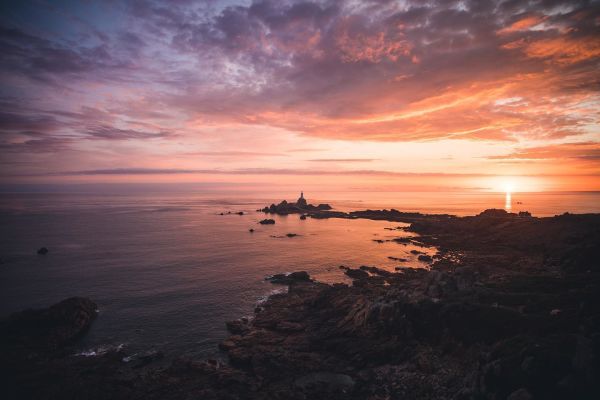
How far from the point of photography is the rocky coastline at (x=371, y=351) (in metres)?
17.5

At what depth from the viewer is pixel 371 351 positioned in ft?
88.8

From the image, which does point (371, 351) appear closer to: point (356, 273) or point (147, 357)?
point (147, 357)

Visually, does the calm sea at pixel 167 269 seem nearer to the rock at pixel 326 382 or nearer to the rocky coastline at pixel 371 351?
the rocky coastline at pixel 371 351

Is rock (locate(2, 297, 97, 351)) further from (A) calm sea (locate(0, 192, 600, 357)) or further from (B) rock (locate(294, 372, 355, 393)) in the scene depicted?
(B) rock (locate(294, 372, 355, 393))

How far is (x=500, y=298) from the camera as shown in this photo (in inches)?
1248

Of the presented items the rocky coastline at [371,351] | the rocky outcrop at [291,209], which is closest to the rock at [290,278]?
the rocky coastline at [371,351]

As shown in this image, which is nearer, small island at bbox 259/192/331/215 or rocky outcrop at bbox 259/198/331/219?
rocky outcrop at bbox 259/198/331/219

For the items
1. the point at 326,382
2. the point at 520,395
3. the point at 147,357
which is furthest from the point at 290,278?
the point at 520,395

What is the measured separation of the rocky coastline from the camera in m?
17.5

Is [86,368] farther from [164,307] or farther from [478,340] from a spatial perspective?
[478,340]

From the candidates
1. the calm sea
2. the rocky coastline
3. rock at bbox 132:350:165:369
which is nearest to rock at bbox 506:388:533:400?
the rocky coastline

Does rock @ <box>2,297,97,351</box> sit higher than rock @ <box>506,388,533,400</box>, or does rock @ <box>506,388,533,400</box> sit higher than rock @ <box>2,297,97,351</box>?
rock @ <box>506,388,533,400</box>

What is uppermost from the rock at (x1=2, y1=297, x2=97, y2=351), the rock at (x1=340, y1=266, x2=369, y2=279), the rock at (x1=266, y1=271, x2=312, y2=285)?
the rock at (x1=340, y1=266, x2=369, y2=279)

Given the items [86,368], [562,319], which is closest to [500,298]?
[562,319]
